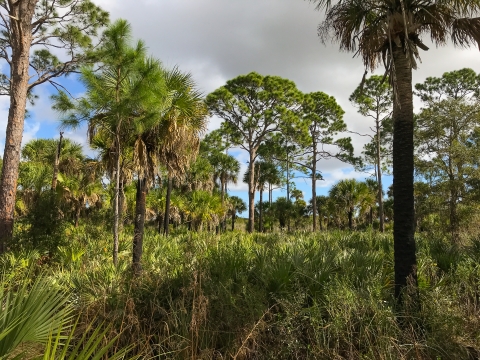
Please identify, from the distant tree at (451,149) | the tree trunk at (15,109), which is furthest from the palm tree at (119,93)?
the distant tree at (451,149)

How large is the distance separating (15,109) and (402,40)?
11.2 meters

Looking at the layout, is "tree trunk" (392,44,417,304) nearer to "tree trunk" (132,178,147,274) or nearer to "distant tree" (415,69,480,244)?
"tree trunk" (132,178,147,274)

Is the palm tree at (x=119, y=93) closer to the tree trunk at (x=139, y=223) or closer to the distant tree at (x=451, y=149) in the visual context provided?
the tree trunk at (x=139, y=223)

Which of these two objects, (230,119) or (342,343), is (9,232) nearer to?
(342,343)

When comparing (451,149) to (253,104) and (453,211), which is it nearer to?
(453,211)

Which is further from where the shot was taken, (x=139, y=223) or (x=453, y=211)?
(x=453, y=211)

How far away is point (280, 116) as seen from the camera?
28.4 metres

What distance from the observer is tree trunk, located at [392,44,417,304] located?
5.31 m

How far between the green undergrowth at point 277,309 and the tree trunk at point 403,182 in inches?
16.5

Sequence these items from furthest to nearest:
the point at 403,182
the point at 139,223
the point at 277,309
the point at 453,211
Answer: the point at 453,211 < the point at 139,223 < the point at 403,182 < the point at 277,309

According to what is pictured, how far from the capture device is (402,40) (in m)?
6.01

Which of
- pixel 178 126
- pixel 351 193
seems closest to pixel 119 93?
pixel 178 126

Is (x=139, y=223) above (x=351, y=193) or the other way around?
the other way around

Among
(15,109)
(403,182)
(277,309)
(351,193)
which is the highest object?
(15,109)
